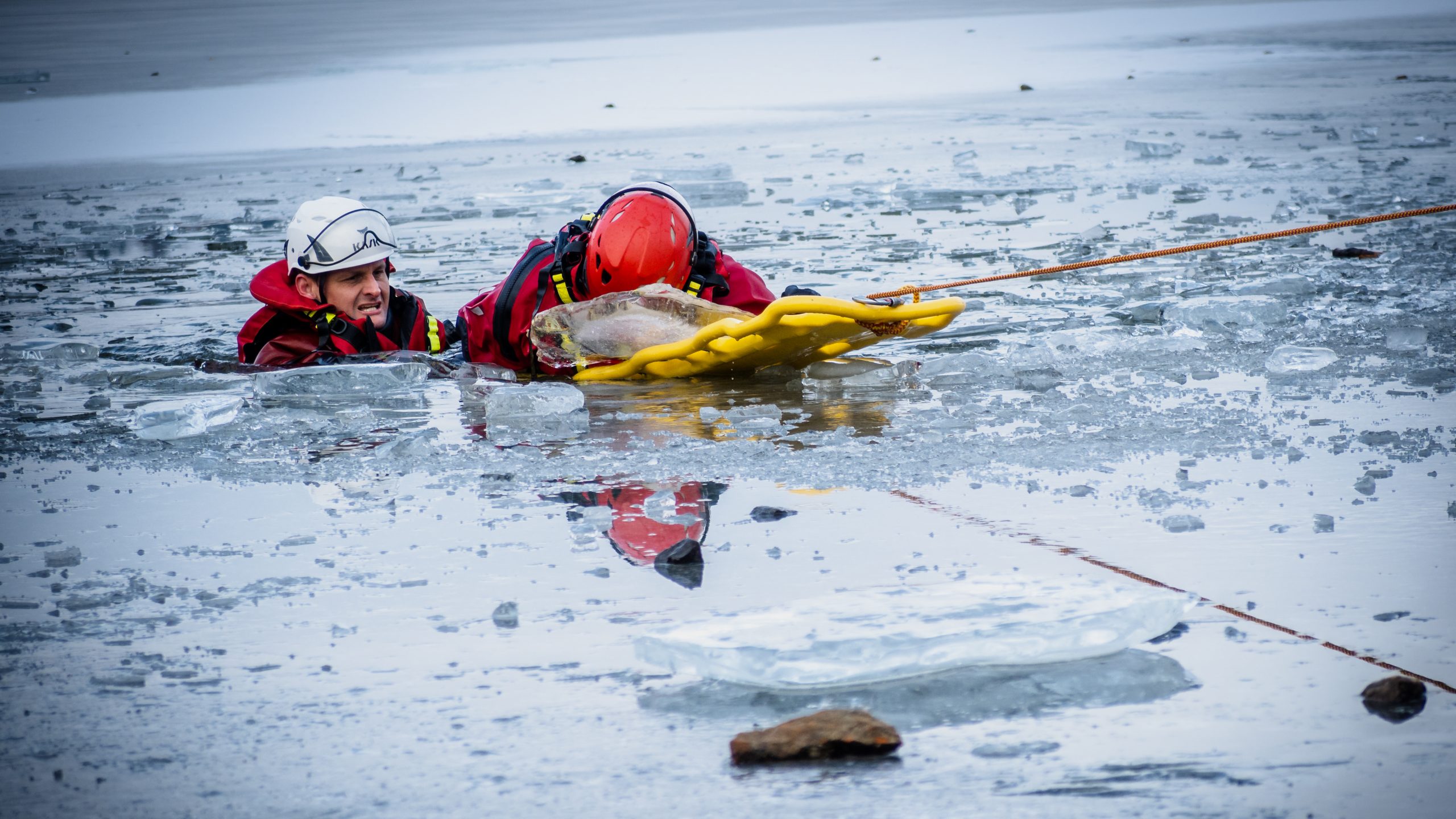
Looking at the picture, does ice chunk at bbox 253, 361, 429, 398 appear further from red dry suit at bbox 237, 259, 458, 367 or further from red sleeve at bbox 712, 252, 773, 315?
red sleeve at bbox 712, 252, 773, 315

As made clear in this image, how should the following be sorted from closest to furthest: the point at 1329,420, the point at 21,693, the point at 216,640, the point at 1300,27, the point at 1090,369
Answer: the point at 21,693
the point at 216,640
the point at 1329,420
the point at 1090,369
the point at 1300,27

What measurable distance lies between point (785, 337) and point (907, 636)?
2.28 metres

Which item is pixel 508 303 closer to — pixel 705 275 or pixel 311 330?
pixel 705 275

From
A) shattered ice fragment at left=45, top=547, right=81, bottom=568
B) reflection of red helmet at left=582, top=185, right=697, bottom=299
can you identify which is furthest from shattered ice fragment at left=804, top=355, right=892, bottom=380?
shattered ice fragment at left=45, top=547, right=81, bottom=568

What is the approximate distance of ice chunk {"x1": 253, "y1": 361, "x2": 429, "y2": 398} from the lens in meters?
5.12

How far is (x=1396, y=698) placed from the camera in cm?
231

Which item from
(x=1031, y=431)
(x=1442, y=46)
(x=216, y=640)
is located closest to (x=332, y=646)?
(x=216, y=640)

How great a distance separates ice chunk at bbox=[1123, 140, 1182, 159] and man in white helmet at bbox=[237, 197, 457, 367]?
23.7 feet

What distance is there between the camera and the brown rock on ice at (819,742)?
2242mm

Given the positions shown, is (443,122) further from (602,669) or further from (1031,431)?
(602,669)

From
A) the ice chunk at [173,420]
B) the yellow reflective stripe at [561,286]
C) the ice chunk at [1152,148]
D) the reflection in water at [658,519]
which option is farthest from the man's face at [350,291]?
the ice chunk at [1152,148]

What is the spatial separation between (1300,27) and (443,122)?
15485 millimetres

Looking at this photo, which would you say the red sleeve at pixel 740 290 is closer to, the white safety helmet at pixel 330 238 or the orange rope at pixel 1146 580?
the white safety helmet at pixel 330 238

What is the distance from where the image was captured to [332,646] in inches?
108
